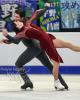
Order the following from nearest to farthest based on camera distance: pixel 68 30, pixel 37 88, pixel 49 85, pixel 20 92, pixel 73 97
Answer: pixel 73 97, pixel 20 92, pixel 37 88, pixel 49 85, pixel 68 30

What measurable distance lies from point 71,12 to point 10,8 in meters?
1.57

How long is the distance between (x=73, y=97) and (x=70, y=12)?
5.74 m

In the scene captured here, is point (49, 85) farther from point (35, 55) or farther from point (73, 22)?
point (73, 22)

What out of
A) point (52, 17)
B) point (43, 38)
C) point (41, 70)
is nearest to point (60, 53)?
point (41, 70)

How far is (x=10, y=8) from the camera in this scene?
47.4 feet

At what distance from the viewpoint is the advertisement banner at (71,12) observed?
46.4ft

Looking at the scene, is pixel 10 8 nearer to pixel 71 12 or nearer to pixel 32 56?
pixel 71 12

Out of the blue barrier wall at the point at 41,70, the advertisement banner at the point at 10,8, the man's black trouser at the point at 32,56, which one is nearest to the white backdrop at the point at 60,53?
the blue barrier wall at the point at 41,70

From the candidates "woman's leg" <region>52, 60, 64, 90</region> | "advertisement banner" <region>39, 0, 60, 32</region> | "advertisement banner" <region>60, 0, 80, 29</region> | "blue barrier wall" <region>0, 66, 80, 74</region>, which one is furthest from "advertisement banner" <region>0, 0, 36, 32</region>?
"woman's leg" <region>52, 60, 64, 90</region>

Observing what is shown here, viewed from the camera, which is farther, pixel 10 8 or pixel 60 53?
pixel 10 8

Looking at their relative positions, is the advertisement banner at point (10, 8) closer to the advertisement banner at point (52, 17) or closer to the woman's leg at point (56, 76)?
the advertisement banner at point (52, 17)

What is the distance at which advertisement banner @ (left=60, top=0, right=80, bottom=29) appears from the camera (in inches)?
557

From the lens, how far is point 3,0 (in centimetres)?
1441

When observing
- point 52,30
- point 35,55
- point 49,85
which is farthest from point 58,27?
A: point 35,55
